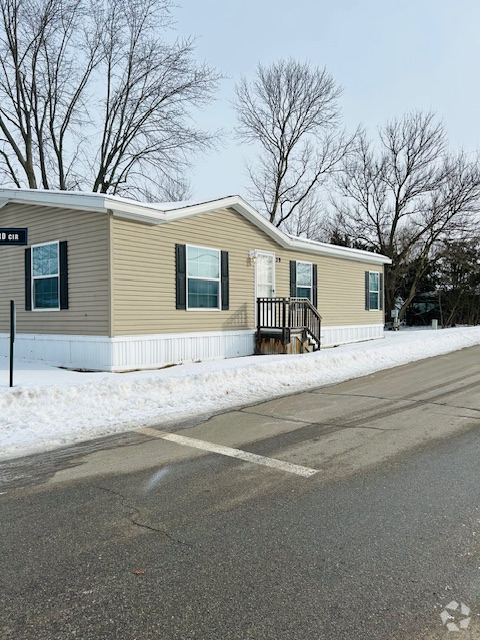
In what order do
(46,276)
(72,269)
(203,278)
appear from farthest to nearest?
1. (203,278)
2. (46,276)
3. (72,269)

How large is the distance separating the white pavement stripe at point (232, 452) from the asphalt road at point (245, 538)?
0.03m

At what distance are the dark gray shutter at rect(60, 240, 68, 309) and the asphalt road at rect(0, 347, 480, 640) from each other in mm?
5700

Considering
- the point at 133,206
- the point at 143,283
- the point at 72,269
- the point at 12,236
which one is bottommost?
the point at 143,283

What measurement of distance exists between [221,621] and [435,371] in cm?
971

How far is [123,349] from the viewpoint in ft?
32.3

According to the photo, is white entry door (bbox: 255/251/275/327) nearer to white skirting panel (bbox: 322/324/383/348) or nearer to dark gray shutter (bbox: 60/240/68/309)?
white skirting panel (bbox: 322/324/383/348)

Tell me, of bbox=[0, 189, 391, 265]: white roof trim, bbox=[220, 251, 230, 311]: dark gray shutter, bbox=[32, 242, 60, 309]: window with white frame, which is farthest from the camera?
bbox=[220, 251, 230, 311]: dark gray shutter

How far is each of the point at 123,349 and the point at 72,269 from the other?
210 centimetres

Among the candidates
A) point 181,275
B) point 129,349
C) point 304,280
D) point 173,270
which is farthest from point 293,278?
point 129,349

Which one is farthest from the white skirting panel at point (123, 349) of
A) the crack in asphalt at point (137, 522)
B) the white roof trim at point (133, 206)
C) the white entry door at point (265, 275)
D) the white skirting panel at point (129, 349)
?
the crack in asphalt at point (137, 522)

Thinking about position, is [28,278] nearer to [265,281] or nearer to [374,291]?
[265,281]

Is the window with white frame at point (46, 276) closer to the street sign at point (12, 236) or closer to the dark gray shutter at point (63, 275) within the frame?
the dark gray shutter at point (63, 275)

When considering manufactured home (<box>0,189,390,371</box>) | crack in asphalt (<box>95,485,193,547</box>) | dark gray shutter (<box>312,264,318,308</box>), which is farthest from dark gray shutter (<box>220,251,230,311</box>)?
crack in asphalt (<box>95,485,193,547</box>)

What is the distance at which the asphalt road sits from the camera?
7.50 feet
